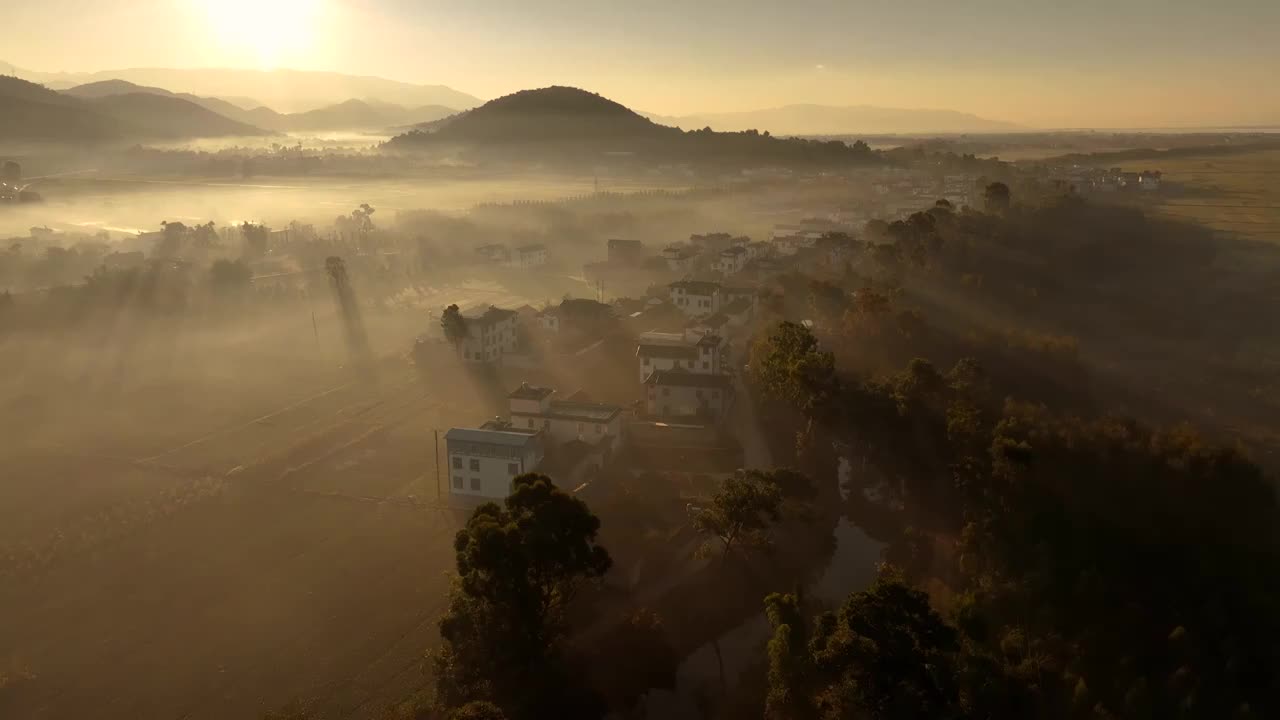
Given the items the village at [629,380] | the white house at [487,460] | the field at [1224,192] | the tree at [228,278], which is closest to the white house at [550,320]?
the village at [629,380]

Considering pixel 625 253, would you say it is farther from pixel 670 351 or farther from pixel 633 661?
pixel 633 661

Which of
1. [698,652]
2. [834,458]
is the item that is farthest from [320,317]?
[698,652]

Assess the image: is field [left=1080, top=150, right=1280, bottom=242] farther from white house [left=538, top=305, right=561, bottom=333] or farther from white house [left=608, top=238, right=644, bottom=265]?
white house [left=538, top=305, right=561, bottom=333]

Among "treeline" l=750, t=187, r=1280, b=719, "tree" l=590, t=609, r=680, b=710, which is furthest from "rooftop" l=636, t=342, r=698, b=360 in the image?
"tree" l=590, t=609, r=680, b=710

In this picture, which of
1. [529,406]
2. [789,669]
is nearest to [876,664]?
[789,669]

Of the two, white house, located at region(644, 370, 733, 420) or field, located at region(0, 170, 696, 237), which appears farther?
field, located at region(0, 170, 696, 237)

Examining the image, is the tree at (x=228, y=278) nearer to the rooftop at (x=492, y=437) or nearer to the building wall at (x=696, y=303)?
the building wall at (x=696, y=303)

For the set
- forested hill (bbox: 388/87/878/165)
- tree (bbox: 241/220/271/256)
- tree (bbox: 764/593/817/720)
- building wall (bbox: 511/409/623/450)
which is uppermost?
forested hill (bbox: 388/87/878/165)
